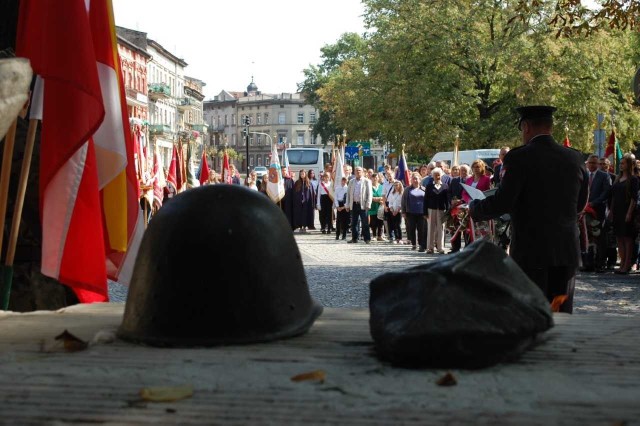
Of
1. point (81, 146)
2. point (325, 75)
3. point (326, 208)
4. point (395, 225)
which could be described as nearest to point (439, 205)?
point (395, 225)

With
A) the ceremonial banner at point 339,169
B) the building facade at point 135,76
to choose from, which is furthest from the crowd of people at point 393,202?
the building facade at point 135,76

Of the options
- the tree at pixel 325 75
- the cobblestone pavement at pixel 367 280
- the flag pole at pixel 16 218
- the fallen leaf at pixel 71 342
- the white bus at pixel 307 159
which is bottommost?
the cobblestone pavement at pixel 367 280

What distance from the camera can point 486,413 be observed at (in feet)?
8.66

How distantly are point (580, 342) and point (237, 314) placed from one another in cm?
125

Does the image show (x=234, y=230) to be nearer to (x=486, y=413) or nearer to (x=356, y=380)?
(x=356, y=380)

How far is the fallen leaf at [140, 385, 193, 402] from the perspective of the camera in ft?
9.25

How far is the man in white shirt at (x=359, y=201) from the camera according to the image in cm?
2616

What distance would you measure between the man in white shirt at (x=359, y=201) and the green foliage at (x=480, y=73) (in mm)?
20930

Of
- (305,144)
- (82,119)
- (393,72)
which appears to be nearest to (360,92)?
(393,72)

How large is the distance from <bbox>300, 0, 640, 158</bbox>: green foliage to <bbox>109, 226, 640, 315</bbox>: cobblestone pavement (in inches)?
940

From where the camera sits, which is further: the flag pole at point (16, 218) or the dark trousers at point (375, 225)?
the dark trousers at point (375, 225)

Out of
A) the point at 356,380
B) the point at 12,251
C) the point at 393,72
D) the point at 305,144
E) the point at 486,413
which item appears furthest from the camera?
the point at 305,144

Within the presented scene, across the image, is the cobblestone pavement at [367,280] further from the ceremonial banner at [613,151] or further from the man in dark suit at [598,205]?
the ceremonial banner at [613,151]

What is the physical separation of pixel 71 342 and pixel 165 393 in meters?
0.92
